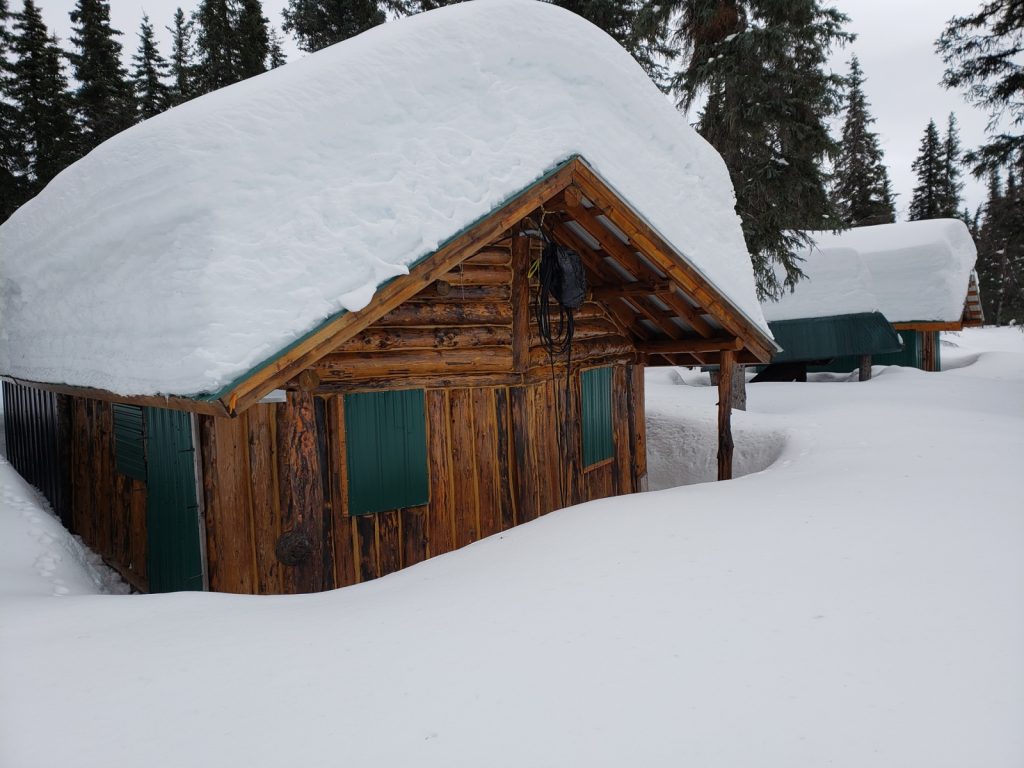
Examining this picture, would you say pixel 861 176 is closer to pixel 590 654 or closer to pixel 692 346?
pixel 692 346

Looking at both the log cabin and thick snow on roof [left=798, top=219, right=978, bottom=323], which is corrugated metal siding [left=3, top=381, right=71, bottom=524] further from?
thick snow on roof [left=798, top=219, right=978, bottom=323]

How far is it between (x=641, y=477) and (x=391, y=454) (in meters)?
5.02

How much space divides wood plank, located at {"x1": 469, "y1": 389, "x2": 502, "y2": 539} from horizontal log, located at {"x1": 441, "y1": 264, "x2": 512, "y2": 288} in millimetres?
1195

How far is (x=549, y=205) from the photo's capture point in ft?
24.5

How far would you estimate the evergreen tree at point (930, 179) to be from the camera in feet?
142

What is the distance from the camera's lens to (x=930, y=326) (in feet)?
73.5

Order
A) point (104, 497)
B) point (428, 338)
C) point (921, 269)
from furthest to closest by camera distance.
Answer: point (921, 269) < point (104, 497) < point (428, 338)

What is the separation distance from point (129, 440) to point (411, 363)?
3.47m

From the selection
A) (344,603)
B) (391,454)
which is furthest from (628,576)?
(391,454)

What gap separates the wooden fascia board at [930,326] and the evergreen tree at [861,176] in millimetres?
17759

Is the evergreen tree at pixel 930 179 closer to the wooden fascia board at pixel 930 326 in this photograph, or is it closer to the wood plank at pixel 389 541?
the wooden fascia board at pixel 930 326

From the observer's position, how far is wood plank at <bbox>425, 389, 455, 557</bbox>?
7012mm

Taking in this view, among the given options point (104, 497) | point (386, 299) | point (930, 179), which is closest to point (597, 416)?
point (386, 299)

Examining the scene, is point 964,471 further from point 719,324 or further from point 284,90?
point 284,90
